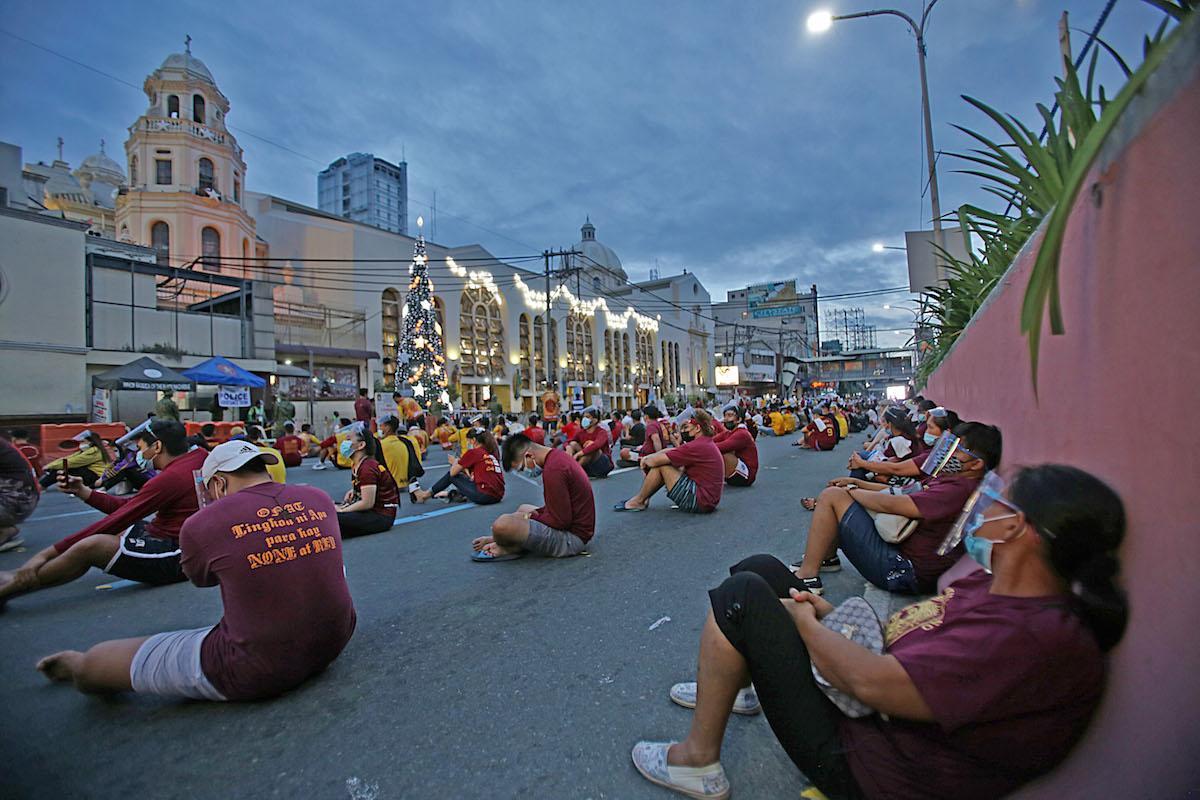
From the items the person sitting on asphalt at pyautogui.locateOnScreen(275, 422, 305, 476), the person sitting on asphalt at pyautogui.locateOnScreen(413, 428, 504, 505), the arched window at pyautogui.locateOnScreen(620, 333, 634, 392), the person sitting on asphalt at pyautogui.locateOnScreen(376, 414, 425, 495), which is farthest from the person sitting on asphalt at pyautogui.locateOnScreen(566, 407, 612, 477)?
the arched window at pyautogui.locateOnScreen(620, 333, 634, 392)

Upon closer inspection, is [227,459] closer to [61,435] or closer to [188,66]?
[61,435]

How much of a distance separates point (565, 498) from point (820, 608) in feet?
10.2

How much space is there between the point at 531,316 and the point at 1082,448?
41.4m

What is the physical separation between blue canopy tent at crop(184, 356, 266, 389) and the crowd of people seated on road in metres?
13.1

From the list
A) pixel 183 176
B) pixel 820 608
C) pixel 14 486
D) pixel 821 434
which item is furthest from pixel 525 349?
pixel 820 608

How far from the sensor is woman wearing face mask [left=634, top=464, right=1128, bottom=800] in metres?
1.40

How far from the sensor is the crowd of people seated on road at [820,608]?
56.2 inches

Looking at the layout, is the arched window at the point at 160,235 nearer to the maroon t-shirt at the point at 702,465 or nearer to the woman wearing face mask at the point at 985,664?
the maroon t-shirt at the point at 702,465

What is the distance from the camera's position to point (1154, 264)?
1293 mm

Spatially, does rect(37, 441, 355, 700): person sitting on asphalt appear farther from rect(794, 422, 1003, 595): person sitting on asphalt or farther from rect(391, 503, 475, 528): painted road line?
rect(391, 503, 475, 528): painted road line

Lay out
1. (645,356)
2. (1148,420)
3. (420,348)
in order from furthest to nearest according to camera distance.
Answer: (645,356) < (420,348) < (1148,420)

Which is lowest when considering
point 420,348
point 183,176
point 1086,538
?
point 1086,538

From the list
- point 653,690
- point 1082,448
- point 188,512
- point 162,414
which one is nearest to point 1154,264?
point 1082,448

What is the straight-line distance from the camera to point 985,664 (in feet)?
4.62
